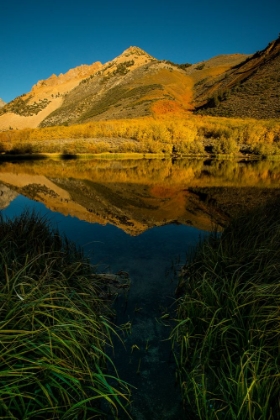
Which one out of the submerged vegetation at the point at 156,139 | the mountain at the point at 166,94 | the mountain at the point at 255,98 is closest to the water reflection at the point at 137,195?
the submerged vegetation at the point at 156,139

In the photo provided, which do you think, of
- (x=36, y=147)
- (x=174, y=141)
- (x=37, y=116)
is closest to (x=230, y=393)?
(x=36, y=147)

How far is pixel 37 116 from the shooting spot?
166 m

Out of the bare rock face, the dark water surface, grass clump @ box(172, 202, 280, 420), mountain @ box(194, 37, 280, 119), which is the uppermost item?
mountain @ box(194, 37, 280, 119)

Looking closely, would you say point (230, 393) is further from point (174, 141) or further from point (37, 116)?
point (37, 116)

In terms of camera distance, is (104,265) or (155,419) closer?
(155,419)

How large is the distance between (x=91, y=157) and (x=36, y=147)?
11.9 metres

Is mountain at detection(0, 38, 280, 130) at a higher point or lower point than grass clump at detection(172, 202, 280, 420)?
higher

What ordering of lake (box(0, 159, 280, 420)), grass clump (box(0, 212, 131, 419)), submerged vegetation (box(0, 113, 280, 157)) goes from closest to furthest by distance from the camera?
1. grass clump (box(0, 212, 131, 419))
2. lake (box(0, 159, 280, 420))
3. submerged vegetation (box(0, 113, 280, 157))

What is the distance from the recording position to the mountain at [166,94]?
84812mm

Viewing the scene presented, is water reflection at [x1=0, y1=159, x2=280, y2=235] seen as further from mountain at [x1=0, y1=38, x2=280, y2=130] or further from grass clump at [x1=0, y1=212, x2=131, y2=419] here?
mountain at [x1=0, y1=38, x2=280, y2=130]

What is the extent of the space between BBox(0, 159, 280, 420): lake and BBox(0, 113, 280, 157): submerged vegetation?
27314 mm

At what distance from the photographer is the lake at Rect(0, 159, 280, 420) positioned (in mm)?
3674

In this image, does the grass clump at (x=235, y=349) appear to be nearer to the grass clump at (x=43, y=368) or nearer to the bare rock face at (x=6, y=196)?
the grass clump at (x=43, y=368)

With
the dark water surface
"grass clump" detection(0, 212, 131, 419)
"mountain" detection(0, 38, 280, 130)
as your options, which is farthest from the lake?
"mountain" detection(0, 38, 280, 130)
